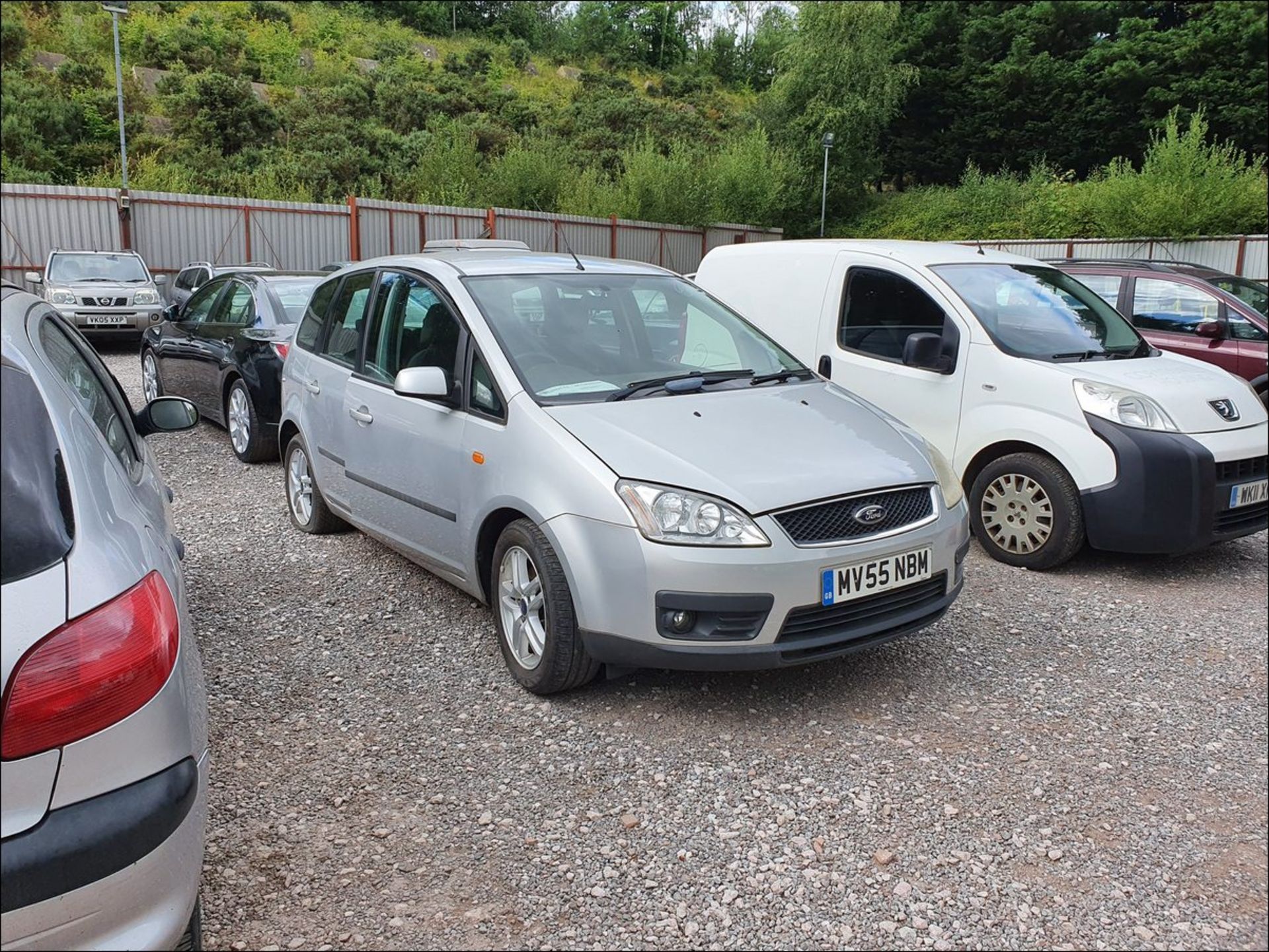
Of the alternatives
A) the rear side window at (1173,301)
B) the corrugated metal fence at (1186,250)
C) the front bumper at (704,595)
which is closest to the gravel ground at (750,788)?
the front bumper at (704,595)

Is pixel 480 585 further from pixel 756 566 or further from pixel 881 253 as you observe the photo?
pixel 881 253

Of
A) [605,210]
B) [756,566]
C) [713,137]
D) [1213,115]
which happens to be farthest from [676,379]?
[713,137]

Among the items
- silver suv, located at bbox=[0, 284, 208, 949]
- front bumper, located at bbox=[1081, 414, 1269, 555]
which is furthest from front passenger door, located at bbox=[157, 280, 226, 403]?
front bumper, located at bbox=[1081, 414, 1269, 555]

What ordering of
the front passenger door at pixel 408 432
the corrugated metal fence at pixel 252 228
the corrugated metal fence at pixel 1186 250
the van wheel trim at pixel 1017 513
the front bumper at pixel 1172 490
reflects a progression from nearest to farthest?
the front passenger door at pixel 408 432
the front bumper at pixel 1172 490
the van wheel trim at pixel 1017 513
the corrugated metal fence at pixel 252 228
the corrugated metal fence at pixel 1186 250

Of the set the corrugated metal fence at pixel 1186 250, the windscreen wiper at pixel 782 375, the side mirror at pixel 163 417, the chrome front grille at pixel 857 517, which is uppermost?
the corrugated metal fence at pixel 1186 250

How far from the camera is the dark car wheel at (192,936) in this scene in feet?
6.68

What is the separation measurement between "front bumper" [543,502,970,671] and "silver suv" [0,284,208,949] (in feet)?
4.58

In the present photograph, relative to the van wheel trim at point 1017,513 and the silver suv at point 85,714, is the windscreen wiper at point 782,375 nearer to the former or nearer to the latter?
the van wheel trim at point 1017,513

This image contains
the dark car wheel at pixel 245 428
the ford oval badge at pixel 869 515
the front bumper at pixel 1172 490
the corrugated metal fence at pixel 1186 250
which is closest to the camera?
the ford oval badge at pixel 869 515

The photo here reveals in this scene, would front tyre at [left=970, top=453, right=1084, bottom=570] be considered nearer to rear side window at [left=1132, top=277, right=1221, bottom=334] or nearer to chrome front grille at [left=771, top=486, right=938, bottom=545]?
chrome front grille at [left=771, top=486, right=938, bottom=545]

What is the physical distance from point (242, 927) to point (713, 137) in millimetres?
49490

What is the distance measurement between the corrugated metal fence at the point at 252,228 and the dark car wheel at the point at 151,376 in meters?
8.06

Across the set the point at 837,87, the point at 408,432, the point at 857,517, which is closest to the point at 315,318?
the point at 408,432

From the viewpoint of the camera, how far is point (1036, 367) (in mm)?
5102
